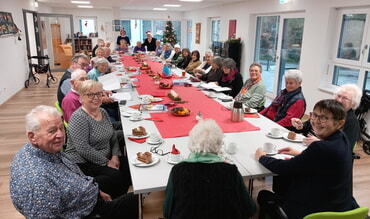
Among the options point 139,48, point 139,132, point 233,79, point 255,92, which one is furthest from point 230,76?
point 139,48

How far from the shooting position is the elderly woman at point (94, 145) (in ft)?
7.21

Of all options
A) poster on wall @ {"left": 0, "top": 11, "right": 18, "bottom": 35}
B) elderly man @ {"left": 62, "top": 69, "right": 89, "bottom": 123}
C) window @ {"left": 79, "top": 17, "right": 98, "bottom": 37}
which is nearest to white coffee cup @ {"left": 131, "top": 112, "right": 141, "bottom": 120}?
elderly man @ {"left": 62, "top": 69, "right": 89, "bottom": 123}

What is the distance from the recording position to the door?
6.23m

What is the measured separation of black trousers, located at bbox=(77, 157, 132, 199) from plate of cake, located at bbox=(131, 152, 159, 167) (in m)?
0.40

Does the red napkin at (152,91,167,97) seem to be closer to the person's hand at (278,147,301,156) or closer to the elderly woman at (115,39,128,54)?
the person's hand at (278,147,301,156)

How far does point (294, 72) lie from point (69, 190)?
2512 millimetres

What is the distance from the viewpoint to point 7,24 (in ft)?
21.5

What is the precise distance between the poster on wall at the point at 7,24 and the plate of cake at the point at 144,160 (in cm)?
597

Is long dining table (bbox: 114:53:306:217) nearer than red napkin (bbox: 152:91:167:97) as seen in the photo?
Yes

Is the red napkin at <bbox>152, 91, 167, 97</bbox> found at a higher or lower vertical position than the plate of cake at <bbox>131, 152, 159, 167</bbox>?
higher

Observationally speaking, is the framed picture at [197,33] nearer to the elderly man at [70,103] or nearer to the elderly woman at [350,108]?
the elderly man at [70,103]

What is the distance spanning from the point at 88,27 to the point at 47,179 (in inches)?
552

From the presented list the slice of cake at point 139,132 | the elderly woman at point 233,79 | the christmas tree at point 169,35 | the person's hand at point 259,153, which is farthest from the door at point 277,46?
the christmas tree at point 169,35

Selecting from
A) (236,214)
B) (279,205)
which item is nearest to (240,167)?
(279,205)
